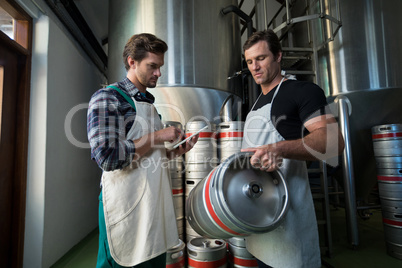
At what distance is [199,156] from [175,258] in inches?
28.6

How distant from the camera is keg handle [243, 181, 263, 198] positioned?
74cm

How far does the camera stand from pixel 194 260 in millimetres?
1541

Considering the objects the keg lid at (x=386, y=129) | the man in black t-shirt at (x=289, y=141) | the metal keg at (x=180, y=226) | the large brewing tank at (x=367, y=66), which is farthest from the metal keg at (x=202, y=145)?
the keg lid at (x=386, y=129)

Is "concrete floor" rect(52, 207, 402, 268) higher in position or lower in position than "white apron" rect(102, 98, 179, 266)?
lower

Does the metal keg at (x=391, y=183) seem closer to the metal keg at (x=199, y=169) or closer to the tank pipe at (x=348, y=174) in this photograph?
the tank pipe at (x=348, y=174)

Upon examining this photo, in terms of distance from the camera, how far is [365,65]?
213cm

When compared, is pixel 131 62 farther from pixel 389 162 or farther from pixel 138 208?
pixel 389 162

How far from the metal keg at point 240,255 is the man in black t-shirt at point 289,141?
0.69 metres

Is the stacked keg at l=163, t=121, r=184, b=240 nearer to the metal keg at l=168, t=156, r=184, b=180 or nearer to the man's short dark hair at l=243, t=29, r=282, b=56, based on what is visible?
the metal keg at l=168, t=156, r=184, b=180

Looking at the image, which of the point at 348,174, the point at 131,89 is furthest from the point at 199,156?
the point at 348,174

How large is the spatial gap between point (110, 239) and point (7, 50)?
1442 millimetres

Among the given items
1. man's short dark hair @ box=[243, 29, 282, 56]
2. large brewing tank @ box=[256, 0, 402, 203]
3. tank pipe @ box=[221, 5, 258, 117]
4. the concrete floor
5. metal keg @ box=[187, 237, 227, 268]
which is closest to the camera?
man's short dark hair @ box=[243, 29, 282, 56]

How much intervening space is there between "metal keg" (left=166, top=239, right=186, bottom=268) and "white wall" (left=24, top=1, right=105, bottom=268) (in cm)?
85

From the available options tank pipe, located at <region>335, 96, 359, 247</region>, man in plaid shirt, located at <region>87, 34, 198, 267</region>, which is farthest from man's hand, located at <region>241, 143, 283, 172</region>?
tank pipe, located at <region>335, 96, 359, 247</region>
